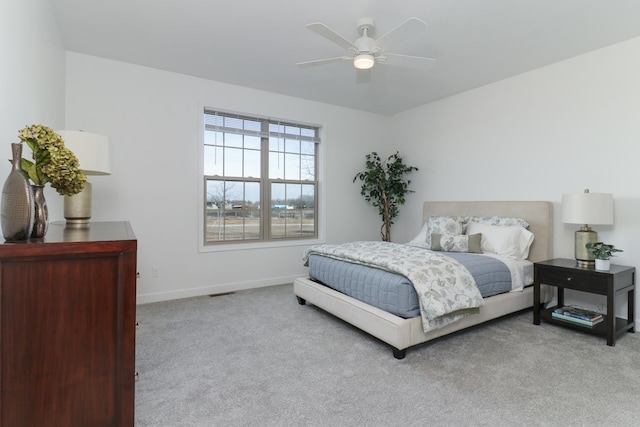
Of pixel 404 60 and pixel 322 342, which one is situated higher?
pixel 404 60

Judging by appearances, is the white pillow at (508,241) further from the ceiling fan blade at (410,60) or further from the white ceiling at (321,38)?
the ceiling fan blade at (410,60)

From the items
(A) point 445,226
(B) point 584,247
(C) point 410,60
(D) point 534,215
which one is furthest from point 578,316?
(C) point 410,60

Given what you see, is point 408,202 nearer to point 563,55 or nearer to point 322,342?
point 563,55

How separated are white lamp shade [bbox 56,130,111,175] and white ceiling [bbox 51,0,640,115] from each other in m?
1.23

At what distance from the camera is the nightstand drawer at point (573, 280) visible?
2729 mm

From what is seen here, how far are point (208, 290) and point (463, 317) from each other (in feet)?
9.64

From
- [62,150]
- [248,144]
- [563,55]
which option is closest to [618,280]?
[563,55]

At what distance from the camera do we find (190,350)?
2.56 metres

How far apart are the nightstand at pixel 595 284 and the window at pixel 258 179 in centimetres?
293

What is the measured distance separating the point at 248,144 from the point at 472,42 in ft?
9.41

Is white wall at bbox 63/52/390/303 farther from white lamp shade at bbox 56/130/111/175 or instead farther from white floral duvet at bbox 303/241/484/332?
white floral duvet at bbox 303/241/484/332

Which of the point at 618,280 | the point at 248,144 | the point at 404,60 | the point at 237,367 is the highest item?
the point at 404,60

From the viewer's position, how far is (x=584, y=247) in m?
3.03

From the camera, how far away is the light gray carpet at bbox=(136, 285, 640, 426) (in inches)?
69.9
